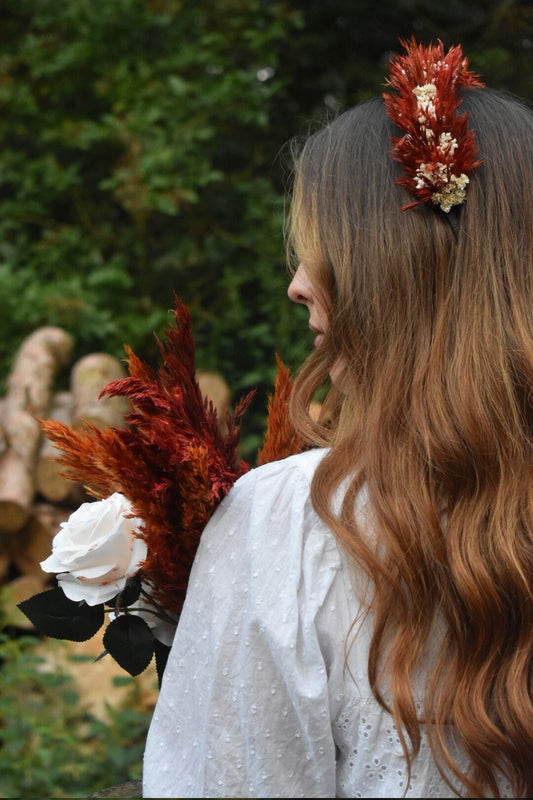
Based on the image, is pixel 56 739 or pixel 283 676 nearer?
pixel 283 676

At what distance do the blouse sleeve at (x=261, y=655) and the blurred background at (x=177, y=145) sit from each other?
249 cm

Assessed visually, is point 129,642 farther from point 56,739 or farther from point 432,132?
point 56,739

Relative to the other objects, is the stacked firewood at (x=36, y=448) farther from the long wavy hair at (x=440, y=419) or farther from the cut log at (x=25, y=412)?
the long wavy hair at (x=440, y=419)

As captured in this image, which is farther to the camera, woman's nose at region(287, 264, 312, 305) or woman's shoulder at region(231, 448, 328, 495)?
woman's nose at region(287, 264, 312, 305)

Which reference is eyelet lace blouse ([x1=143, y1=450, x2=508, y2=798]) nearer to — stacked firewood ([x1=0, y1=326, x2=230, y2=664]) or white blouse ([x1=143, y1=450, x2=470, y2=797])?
white blouse ([x1=143, y1=450, x2=470, y2=797])

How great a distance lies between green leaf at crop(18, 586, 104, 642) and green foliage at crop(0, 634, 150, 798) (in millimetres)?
1138

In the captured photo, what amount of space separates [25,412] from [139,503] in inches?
87.1

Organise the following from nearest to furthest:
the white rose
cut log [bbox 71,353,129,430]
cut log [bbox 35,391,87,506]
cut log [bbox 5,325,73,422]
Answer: the white rose < cut log [bbox 35,391,87,506] < cut log [bbox 71,353,129,430] < cut log [bbox 5,325,73,422]

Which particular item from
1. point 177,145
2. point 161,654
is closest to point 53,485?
point 177,145

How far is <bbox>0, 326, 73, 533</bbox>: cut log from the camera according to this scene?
9.45ft

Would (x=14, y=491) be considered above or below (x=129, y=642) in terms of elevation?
below

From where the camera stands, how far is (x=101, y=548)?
1104 mm

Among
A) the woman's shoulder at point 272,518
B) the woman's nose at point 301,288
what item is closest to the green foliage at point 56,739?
the woman's shoulder at point 272,518

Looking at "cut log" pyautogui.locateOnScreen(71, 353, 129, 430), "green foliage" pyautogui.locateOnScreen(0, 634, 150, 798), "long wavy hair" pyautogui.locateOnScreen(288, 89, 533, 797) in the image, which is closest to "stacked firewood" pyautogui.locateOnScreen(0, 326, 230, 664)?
"cut log" pyautogui.locateOnScreen(71, 353, 129, 430)
